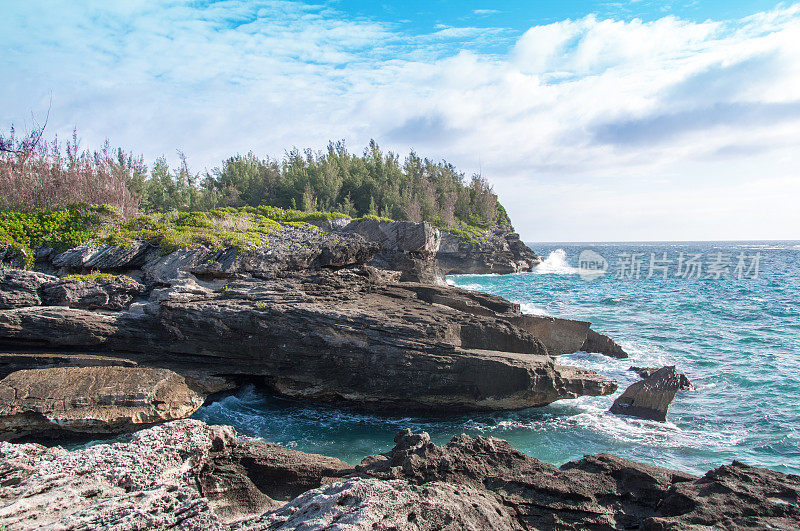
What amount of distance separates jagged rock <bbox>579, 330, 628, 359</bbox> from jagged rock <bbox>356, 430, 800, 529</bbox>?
1276 centimetres

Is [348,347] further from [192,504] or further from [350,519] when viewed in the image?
[350,519]

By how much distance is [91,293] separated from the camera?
41.7 feet

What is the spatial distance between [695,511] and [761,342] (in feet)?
66.6

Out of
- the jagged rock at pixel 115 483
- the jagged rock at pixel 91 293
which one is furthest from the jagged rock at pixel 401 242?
the jagged rock at pixel 115 483

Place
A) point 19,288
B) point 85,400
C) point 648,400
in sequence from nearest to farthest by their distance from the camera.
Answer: point 85,400
point 648,400
point 19,288

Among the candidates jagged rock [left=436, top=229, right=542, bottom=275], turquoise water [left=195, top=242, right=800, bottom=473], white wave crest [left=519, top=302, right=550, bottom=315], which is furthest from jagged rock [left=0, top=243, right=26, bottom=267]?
jagged rock [left=436, top=229, right=542, bottom=275]

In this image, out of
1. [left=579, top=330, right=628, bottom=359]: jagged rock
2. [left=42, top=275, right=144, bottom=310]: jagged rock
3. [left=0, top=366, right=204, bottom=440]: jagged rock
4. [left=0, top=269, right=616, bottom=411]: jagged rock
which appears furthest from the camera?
[left=579, top=330, right=628, bottom=359]: jagged rock

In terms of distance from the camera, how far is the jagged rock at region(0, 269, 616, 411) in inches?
459

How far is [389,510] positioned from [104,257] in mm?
14948

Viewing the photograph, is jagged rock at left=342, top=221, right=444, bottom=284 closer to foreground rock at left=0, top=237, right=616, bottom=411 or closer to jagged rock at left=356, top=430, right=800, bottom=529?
foreground rock at left=0, top=237, right=616, bottom=411

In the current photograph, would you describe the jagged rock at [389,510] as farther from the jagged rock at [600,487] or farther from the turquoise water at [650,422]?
the turquoise water at [650,422]

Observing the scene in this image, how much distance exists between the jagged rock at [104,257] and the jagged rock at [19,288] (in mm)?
2123

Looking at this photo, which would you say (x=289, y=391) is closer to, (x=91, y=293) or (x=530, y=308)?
(x=91, y=293)

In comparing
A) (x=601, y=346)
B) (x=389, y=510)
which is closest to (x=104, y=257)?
(x=389, y=510)
